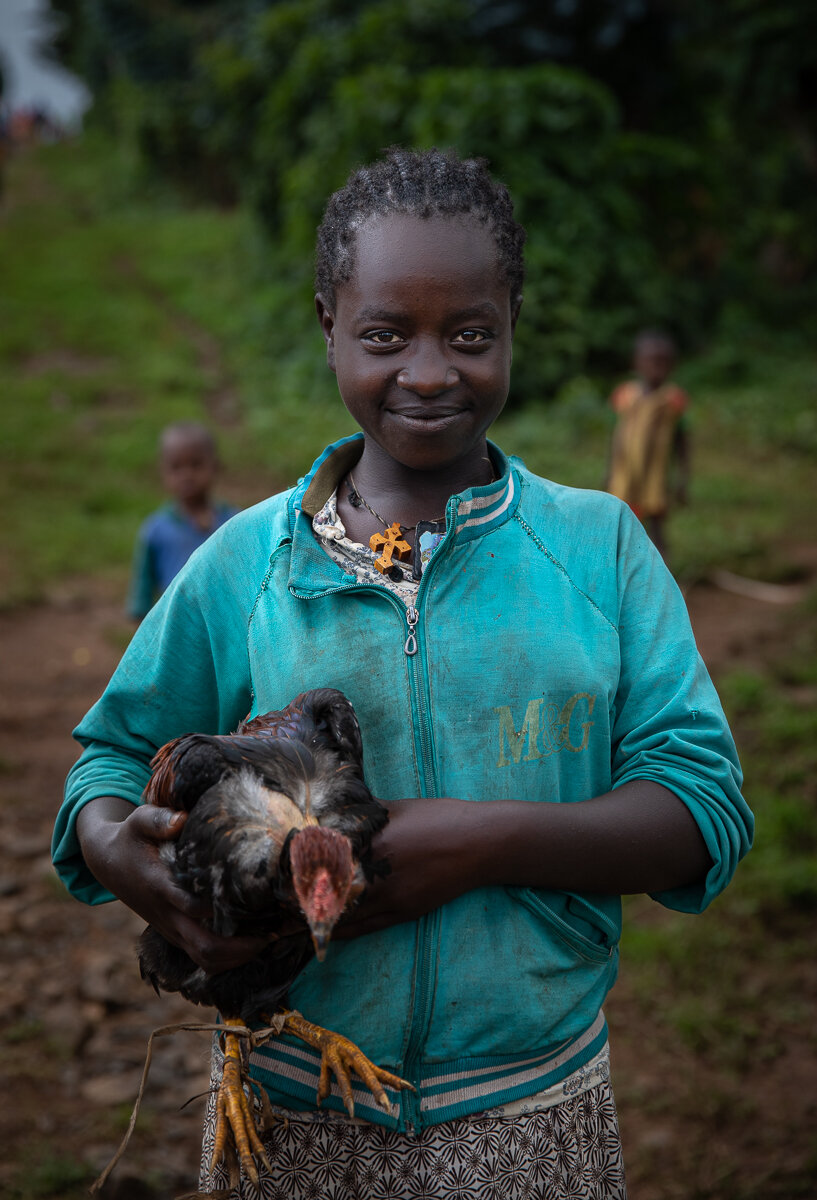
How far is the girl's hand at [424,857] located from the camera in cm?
153

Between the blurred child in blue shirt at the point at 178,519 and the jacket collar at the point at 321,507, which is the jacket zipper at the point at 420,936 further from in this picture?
the blurred child in blue shirt at the point at 178,519

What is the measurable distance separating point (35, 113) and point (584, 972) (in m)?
47.7

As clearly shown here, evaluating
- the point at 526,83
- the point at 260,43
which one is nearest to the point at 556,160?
the point at 526,83

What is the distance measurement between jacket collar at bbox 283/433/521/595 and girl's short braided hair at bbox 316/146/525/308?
1.03ft

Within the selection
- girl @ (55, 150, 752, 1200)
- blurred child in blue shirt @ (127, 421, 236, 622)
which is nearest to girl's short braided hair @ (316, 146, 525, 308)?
girl @ (55, 150, 752, 1200)

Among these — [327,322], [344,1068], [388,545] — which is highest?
[327,322]

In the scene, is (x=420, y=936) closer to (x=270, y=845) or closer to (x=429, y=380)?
(x=270, y=845)

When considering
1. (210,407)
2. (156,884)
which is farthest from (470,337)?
(210,407)

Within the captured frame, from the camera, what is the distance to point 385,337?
167cm

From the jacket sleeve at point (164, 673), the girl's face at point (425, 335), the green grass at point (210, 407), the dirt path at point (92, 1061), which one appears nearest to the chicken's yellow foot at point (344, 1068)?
the jacket sleeve at point (164, 673)

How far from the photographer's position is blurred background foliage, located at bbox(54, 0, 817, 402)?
42.1 feet

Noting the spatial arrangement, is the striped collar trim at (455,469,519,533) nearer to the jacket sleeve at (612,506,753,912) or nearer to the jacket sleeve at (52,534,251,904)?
the jacket sleeve at (612,506,753,912)

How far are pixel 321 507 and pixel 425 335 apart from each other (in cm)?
36

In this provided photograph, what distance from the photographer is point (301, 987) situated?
1757 mm
